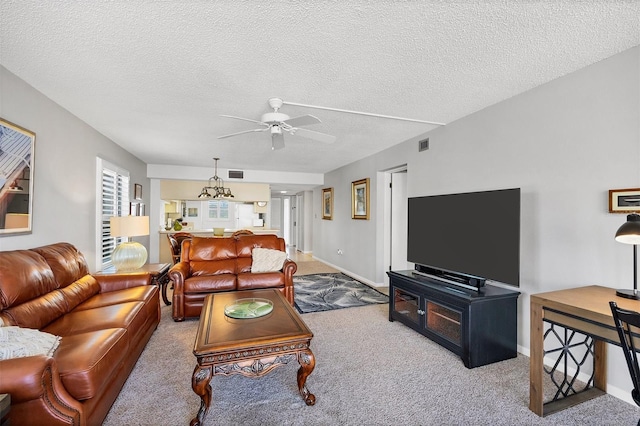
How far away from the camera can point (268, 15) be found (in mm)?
1645

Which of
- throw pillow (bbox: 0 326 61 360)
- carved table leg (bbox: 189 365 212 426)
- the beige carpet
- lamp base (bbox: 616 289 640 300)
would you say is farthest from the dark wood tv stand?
the beige carpet

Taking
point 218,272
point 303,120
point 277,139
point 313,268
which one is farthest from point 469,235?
point 313,268

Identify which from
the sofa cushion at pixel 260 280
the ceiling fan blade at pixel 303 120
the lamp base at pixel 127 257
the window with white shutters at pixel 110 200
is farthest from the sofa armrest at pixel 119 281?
the ceiling fan blade at pixel 303 120

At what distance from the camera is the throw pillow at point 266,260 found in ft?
13.5

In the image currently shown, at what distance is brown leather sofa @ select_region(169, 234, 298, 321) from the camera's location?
3.56 m

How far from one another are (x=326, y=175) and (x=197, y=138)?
13.0 ft

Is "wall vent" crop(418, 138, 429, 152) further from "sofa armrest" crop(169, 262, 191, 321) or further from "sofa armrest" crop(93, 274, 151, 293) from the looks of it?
"sofa armrest" crop(93, 274, 151, 293)

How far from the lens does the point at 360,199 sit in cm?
580

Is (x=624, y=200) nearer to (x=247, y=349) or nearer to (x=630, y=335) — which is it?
(x=630, y=335)

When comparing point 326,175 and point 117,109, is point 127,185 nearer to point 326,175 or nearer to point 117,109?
point 117,109

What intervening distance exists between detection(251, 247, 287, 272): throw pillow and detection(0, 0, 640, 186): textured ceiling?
1975 millimetres

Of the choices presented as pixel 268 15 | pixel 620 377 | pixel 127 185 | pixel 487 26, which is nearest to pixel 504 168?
pixel 487 26

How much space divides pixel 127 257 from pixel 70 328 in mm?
1697

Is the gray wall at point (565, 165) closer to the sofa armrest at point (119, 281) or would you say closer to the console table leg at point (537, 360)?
the console table leg at point (537, 360)
